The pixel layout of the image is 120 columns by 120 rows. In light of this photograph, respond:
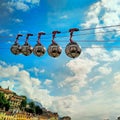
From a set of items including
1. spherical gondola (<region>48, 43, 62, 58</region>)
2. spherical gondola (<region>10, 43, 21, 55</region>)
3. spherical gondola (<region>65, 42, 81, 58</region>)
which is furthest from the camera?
spherical gondola (<region>10, 43, 21, 55</region>)

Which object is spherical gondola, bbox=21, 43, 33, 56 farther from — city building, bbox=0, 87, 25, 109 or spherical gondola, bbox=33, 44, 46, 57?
city building, bbox=0, 87, 25, 109

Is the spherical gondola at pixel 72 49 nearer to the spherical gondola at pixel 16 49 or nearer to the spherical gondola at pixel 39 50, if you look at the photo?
the spherical gondola at pixel 39 50

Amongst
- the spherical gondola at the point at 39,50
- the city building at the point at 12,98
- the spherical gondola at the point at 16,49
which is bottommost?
the spherical gondola at the point at 39,50

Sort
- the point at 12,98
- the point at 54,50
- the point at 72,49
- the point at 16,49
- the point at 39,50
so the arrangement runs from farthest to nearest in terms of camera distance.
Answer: the point at 12,98, the point at 16,49, the point at 39,50, the point at 54,50, the point at 72,49

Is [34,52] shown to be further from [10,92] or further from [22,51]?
[10,92]

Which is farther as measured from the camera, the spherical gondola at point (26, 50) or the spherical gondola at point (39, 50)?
the spherical gondola at point (26, 50)

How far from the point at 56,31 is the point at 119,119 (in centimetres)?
16394

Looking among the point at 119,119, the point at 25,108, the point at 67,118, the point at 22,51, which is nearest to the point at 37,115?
the point at 25,108

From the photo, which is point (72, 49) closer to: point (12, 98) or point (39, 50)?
point (39, 50)

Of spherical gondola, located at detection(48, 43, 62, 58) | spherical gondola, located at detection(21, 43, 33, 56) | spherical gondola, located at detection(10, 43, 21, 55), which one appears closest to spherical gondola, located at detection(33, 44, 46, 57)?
spherical gondola, located at detection(21, 43, 33, 56)

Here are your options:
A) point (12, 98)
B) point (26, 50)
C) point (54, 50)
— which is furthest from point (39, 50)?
point (12, 98)

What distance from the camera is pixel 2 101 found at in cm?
9581

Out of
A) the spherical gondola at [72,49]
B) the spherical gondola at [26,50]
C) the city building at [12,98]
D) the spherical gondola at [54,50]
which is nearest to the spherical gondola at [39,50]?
the spherical gondola at [26,50]

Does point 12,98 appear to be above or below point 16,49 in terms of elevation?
above
